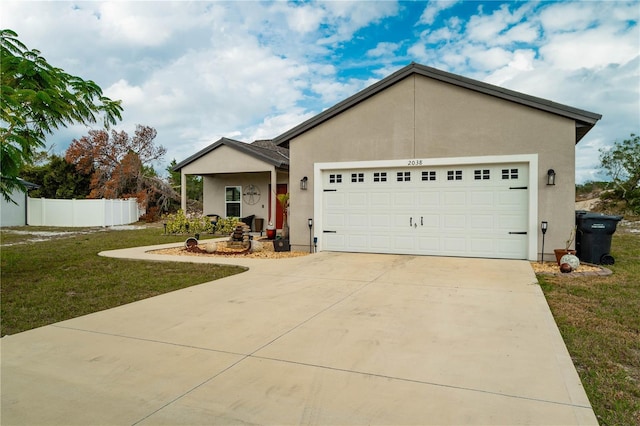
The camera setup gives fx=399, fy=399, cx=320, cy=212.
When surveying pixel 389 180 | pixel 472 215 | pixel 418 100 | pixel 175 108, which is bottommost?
pixel 472 215

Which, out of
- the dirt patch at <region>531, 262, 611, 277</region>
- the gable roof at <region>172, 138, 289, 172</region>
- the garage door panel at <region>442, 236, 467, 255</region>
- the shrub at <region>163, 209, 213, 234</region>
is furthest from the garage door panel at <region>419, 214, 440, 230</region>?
the shrub at <region>163, 209, 213, 234</region>

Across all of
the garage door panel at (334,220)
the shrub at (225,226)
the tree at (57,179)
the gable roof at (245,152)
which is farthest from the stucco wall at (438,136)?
the tree at (57,179)

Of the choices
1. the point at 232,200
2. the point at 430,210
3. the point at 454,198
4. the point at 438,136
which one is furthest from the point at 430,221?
the point at 232,200

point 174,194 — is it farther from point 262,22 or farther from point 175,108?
point 262,22

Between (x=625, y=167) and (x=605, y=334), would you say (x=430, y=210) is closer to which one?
(x=605, y=334)

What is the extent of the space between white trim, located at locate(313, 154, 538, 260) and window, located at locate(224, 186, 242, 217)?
8.27m

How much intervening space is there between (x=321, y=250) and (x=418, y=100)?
4.86m

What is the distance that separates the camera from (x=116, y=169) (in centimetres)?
2755

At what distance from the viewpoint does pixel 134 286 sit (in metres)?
7.07

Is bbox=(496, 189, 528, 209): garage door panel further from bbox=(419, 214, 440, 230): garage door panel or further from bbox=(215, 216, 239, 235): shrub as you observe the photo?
bbox=(215, 216, 239, 235): shrub

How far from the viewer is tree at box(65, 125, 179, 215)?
89.2ft

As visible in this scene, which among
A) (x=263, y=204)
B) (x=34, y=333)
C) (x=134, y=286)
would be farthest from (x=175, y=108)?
(x=34, y=333)

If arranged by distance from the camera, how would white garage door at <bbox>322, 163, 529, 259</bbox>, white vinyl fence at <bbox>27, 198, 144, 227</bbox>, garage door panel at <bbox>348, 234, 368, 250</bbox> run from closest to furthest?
white garage door at <bbox>322, 163, 529, 259</bbox>, garage door panel at <bbox>348, 234, 368, 250</bbox>, white vinyl fence at <bbox>27, 198, 144, 227</bbox>

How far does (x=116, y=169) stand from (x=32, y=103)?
23532 mm
